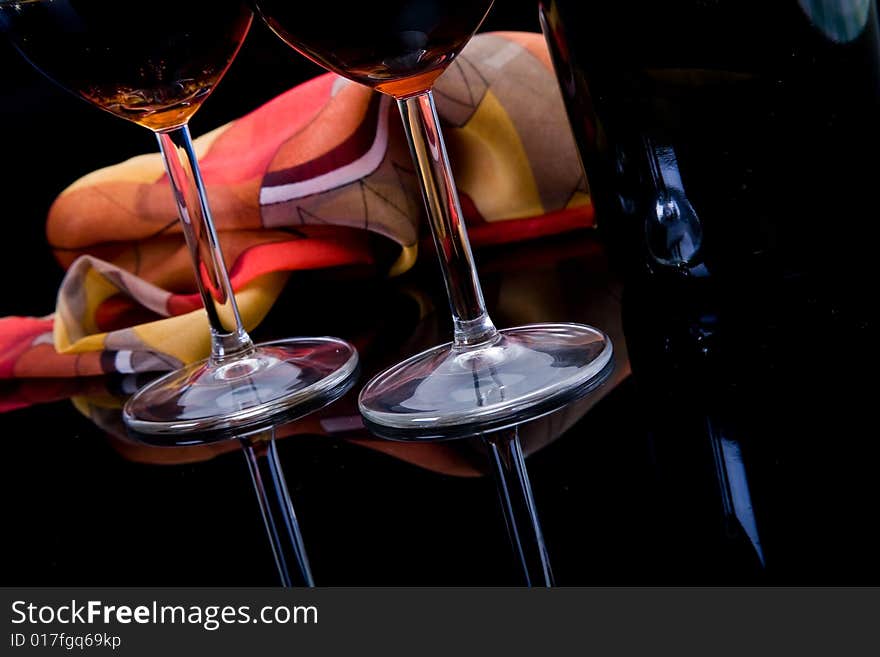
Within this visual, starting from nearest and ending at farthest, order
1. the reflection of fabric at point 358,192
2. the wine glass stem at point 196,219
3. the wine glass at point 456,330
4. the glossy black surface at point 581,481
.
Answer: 1. the glossy black surface at point 581,481
2. the wine glass at point 456,330
3. the wine glass stem at point 196,219
4. the reflection of fabric at point 358,192

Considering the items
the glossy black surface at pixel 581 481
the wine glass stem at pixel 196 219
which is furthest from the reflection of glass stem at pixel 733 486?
the wine glass stem at pixel 196 219

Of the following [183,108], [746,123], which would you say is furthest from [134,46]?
[746,123]

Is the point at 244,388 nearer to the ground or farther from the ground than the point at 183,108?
nearer to the ground

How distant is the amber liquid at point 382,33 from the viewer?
1.23 ft

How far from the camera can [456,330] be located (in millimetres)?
439

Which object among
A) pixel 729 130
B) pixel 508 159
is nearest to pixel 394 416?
pixel 729 130

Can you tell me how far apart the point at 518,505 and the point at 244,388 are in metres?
0.20

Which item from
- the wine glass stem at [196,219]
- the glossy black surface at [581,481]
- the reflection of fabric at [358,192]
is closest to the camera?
the glossy black surface at [581,481]

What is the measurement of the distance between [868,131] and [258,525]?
262 millimetres

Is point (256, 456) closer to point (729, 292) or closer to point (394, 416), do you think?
point (394, 416)

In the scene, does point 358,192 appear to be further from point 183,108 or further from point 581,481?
point 581,481

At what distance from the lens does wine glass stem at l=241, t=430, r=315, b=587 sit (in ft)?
1.01

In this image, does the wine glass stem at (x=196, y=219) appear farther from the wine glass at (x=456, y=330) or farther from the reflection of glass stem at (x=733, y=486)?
the reflection of glass stem at (x=733, y=486)

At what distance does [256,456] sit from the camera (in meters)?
0.40
